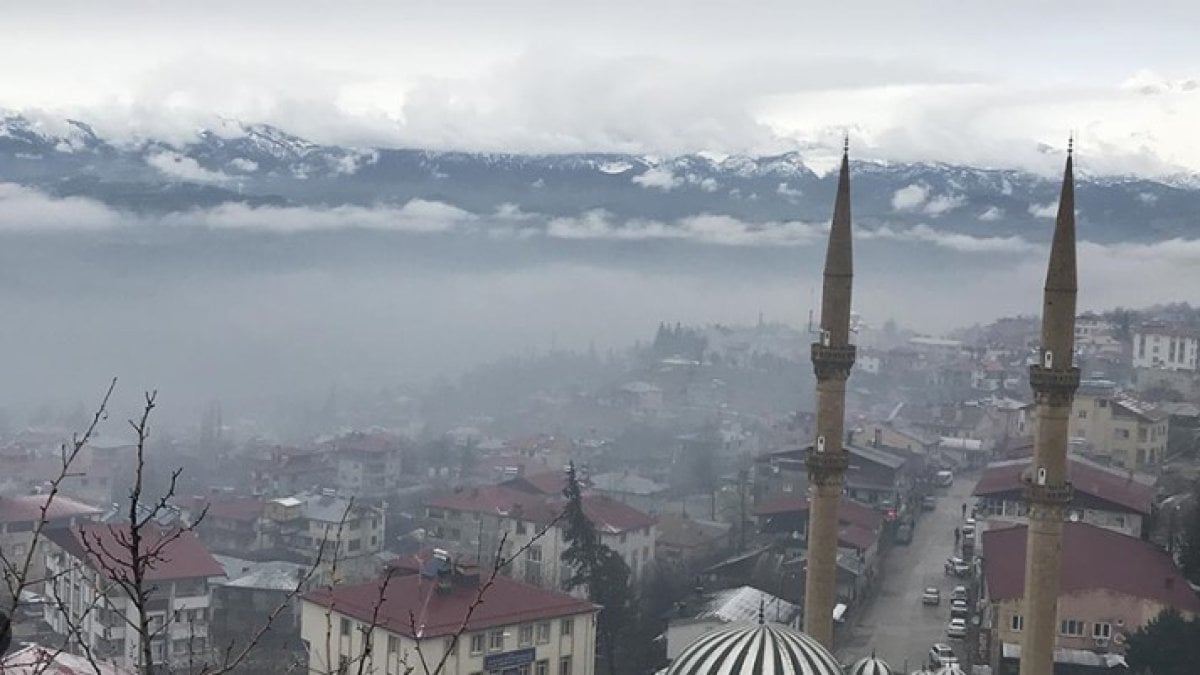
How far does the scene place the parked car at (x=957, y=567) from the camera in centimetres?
2474

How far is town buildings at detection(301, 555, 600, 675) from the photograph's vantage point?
15719mm

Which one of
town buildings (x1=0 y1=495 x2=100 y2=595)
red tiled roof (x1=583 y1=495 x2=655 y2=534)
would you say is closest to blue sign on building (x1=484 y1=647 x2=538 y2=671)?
red tiled roof (x1=583 y1=495 x2=655 y2=534)

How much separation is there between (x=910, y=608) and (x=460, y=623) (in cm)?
1009

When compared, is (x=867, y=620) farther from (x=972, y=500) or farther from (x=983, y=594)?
(x=972, y=500)

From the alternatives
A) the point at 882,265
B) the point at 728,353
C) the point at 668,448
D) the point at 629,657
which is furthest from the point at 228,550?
the point at 882,265

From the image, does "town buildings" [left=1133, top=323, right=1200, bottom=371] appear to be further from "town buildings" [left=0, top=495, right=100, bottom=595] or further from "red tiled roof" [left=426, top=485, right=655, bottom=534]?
"town buildings" [left=0, top=495, right=100, bottom=595]

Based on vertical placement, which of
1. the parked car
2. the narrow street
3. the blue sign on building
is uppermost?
the blue sign on building

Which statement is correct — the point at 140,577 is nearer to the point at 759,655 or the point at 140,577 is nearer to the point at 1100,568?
the point at 759,655

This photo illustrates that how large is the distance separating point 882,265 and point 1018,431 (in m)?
45.9

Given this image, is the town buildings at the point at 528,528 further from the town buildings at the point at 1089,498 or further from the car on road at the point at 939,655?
the car on road at the point at 939,655

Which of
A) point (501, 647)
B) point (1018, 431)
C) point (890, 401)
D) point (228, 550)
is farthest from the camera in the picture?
point (890, 401)

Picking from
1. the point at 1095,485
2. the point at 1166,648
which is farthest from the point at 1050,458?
the point at 1095,485

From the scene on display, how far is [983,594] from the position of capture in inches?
832

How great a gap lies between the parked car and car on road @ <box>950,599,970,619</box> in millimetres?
2786
